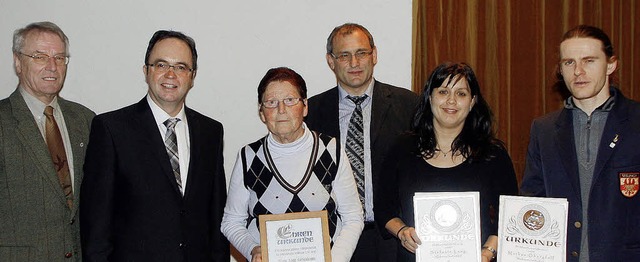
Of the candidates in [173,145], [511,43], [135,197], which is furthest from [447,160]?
[511,43]

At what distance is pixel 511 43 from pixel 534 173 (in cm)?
197

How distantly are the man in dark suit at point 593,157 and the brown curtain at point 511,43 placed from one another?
163 cm

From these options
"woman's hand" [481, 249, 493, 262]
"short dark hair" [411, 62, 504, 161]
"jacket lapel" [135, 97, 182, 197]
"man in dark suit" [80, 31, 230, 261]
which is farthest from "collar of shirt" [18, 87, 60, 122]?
"woman's hand" [481, 249, 493, 262]

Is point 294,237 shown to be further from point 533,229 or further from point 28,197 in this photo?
point 28,197

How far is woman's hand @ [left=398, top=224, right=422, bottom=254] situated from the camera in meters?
2.74

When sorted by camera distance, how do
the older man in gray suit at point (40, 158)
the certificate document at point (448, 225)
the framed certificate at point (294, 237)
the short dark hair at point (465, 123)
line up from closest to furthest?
the framed certificate at point (294, 237) < the certificate document at point (448, 225) < the older man in gray suit at point (40, 158) < the short dark hair at point (465, 123)

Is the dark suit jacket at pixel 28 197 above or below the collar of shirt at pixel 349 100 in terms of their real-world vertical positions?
below

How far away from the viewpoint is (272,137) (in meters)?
2.85

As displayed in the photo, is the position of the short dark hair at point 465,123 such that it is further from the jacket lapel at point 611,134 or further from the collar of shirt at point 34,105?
the collar of shirt at point 34,105

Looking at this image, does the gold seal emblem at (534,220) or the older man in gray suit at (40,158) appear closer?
the gold seal emblem at (534,220)

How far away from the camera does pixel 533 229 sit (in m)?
2.67

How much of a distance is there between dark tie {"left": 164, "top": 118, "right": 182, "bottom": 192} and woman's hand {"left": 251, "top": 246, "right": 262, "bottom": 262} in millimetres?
456

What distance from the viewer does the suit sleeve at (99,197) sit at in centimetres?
269

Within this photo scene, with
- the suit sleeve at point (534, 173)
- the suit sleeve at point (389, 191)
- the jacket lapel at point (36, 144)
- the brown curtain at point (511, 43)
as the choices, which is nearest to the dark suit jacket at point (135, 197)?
the jacket lapel at point (36, 144)
